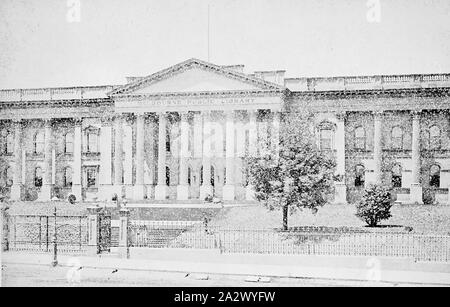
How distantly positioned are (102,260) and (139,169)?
18288 mm

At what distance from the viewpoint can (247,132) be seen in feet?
116

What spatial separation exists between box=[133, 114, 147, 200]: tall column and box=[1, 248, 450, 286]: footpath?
16.0 m

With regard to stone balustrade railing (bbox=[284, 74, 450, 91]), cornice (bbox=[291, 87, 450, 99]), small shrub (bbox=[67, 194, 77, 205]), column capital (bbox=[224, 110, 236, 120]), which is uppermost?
stone balustrade railing (bbox=[284, 74, 450, 91])

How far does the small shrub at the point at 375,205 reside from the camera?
24891mm

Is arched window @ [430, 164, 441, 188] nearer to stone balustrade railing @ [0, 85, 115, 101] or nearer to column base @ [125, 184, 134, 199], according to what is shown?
column base @ [125, 184, 134, 199]

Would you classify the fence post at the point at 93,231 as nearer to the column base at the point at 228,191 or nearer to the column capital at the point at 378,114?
the column base at the point at 228,191

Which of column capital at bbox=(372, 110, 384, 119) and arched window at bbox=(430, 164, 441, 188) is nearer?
arched window at bbox=(430, 164, 441, 188)

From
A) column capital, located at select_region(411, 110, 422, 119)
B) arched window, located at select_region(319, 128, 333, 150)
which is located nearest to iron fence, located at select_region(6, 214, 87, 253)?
arched window, located at select_region(319, 128, 333, 150)

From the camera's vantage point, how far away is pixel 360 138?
39656mm

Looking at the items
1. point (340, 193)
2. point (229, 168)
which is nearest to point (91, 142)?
point (229, 168)

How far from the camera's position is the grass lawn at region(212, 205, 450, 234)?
26297 millimetres

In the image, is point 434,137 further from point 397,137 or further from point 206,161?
point 206,161

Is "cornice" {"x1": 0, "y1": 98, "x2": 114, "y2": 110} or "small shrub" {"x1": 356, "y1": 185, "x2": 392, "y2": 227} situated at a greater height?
"cornice" {"x1": 0, "y1": 98, "x2": 114, "y2": 110}
